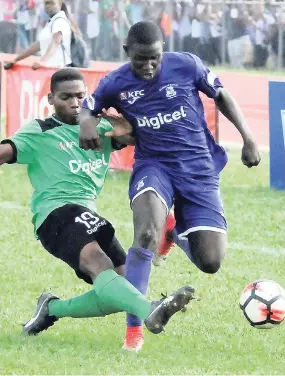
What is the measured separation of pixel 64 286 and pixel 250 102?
14086mm

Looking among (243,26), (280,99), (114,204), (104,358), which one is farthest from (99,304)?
(243,26)

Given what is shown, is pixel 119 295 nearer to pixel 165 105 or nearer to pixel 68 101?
pixel 165 105

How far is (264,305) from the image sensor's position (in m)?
6.71

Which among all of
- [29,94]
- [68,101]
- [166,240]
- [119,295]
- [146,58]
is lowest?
[29,94]

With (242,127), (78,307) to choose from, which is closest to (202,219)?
(242,127)

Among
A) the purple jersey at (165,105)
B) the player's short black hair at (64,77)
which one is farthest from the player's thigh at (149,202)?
the player's short black hair at (64,77)

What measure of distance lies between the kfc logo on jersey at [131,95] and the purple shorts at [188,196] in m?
0.40

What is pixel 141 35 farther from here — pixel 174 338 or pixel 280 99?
pixel 280 99

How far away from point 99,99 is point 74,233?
0.85 metres

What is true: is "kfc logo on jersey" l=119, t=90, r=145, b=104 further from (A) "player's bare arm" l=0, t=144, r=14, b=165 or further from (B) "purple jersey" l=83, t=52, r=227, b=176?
(A) "player's bare arm" l=0, t=144, r=14, b=165

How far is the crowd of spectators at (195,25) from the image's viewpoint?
90.8ft

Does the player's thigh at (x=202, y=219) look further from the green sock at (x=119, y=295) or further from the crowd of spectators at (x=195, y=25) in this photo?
the crowd of spectators at (x=195, y=25)

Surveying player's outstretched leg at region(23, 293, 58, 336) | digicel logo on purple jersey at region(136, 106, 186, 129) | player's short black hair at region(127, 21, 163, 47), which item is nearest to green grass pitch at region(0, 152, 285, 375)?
player's outstretched leg at region(23, 293, 58, 336)

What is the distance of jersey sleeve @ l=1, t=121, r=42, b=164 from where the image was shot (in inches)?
279
